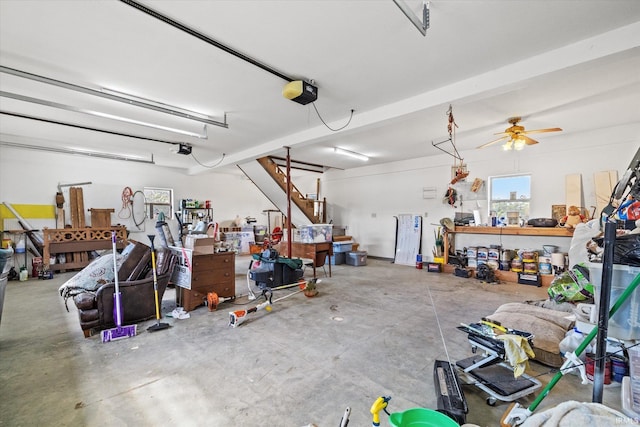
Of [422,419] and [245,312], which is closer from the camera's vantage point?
[422,419]

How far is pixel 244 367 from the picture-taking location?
2494 mm

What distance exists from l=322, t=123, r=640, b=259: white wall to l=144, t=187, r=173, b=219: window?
5416 millimetres

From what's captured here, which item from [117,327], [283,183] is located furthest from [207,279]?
[283,183]

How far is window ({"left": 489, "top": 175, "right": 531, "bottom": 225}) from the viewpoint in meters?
6.18

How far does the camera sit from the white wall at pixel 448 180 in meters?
5.33

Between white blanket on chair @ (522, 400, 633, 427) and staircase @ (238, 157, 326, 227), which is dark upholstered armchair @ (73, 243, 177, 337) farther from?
white blanket on chair @ (522, 400, 633, 427)

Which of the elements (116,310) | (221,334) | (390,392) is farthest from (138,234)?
(390,392)

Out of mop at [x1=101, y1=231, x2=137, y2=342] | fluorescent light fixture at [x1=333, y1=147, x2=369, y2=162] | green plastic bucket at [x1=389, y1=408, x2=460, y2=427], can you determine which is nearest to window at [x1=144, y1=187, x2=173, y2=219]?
fluorescent light fixture at [x1=333, y1=147, x2=369, y2=162]

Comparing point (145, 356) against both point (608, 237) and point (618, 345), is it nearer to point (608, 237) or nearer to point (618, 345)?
point (608, 237)

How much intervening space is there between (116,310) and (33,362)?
76 cm

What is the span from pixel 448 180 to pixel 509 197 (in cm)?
149

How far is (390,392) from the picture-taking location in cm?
212

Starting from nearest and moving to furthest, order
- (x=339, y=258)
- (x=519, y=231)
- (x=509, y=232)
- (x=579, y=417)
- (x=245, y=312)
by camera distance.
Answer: (x=579, y=417) < (x=245, y=312) < (x=519, y=231) < (x=509, y=232) < (x=339, y=258)

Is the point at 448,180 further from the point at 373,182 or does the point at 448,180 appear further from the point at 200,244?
the point at 200,244
